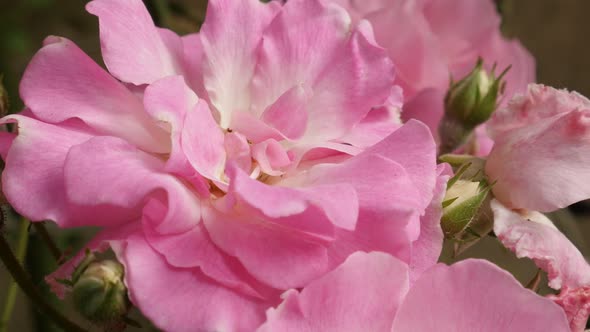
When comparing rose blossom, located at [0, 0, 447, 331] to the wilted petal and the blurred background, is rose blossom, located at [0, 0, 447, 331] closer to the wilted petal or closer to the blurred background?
the wilted petal

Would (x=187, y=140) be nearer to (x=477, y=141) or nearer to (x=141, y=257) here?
(x=141, y=257)

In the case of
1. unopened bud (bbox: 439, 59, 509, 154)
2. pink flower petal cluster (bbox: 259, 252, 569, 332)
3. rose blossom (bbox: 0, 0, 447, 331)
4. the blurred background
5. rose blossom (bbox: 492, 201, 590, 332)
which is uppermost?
rose blossom (bbox: 0, 0, 447, 331)

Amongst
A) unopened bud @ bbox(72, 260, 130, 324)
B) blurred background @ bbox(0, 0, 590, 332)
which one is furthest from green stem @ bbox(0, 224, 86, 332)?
blurred background @ bbox(0, 0, 590, 332)

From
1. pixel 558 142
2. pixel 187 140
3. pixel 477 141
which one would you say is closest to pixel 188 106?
pixel 187 140

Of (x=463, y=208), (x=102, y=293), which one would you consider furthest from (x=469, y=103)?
(x=102, y=293)

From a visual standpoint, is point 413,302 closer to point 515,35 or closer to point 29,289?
point 29,289

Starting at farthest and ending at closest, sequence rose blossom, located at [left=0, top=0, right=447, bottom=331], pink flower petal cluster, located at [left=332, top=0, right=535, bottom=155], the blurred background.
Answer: the blurred background
pink flower petal cluster, located at [left=332, top=0, right=535, bottom=155]
rose blossom, located at [left=0, top=0, right=447, bottom=331]

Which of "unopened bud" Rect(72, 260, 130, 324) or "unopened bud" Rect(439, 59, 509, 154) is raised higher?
"unopened bud" Rect(72, 260, 130, 324)

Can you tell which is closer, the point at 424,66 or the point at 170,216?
the point at 170,216
